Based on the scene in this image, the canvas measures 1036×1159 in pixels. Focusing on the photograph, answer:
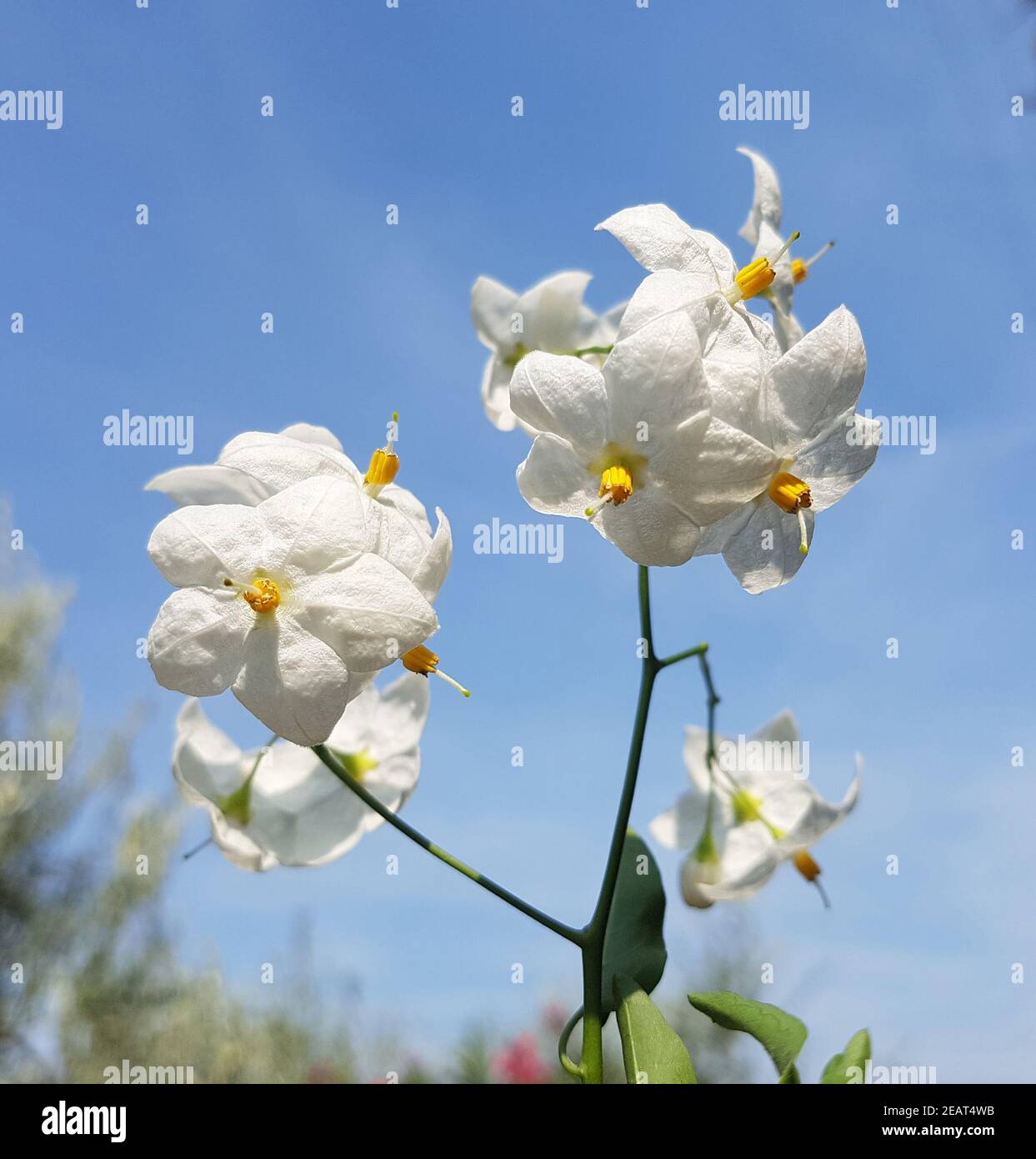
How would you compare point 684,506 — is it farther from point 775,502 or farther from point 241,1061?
point 241,1061

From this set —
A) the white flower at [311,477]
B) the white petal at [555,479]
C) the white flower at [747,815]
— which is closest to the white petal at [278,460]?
the white flower at [311,477]

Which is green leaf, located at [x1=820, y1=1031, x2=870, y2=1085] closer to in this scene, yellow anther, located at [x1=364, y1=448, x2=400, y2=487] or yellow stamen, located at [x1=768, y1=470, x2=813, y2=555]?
yellow stamen, located at [x1=768, y1=470, x2=813, y2=555]

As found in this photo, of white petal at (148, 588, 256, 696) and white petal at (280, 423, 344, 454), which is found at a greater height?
white petal at (280, 423, 344, 454)

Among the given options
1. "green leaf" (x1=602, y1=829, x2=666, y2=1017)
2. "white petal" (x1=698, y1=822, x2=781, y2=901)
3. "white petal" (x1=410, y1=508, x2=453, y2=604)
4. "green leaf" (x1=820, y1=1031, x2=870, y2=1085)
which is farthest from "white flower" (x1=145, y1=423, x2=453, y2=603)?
"white petal" (x1=698, y1=822, x2=781, y2=901)

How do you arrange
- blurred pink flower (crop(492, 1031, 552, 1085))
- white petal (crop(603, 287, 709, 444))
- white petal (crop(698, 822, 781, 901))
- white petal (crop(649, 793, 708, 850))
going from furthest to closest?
1. blurred pink flower (crop(492, 1031, 552, 1085))
2. white petal (crop(649, 793, 708, 850))
3. white petal (crop(698, 822, 781, 901))
4. white petal (crop(603, 287, 709, 444))

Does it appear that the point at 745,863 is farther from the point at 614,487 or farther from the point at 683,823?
the point at 614,487

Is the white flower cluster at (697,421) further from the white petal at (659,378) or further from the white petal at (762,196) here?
the white petal at (762,196)

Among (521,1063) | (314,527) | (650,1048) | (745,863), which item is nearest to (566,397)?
(314,527)
